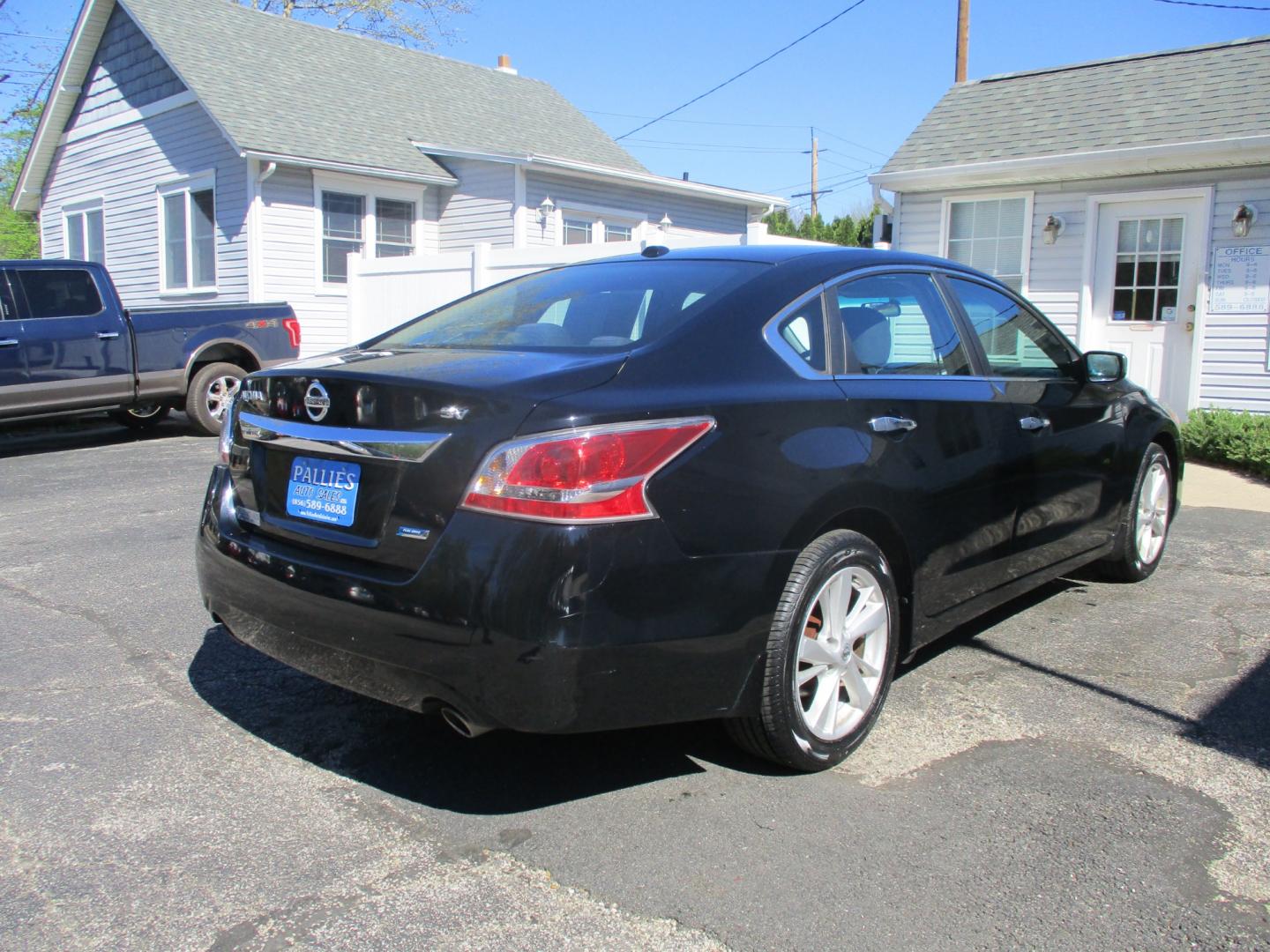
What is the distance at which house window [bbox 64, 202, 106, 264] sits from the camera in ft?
63.5

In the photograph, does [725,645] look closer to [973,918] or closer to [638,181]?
[973,918]

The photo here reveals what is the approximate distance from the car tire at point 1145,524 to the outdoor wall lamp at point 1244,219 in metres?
5.56

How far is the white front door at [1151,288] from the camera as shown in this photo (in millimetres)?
10438

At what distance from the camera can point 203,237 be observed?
16.5m

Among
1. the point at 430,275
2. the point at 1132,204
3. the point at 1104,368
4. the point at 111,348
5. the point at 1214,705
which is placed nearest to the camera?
the point at 1214,705

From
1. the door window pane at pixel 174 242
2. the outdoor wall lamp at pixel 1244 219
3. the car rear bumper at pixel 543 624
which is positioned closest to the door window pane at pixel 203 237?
the door window pane at pixel 174 242

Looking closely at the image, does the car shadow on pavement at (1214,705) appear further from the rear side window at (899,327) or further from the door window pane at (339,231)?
the door window pane at (339,231)

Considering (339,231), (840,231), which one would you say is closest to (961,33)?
(840,231)

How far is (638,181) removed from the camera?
59.6 feet

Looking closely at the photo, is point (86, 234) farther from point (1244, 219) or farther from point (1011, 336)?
point (1011, 336)

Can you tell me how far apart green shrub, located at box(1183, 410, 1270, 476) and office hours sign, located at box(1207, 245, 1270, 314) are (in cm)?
102

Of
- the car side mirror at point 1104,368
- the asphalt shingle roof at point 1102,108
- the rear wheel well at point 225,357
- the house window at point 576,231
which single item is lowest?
the rear wheel well at point 225,357

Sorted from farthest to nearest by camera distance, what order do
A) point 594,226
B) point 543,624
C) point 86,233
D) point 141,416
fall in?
point 86,233 < point 594,226 < point 141,416 < point 543,624

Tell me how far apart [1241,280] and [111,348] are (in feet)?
35.2
